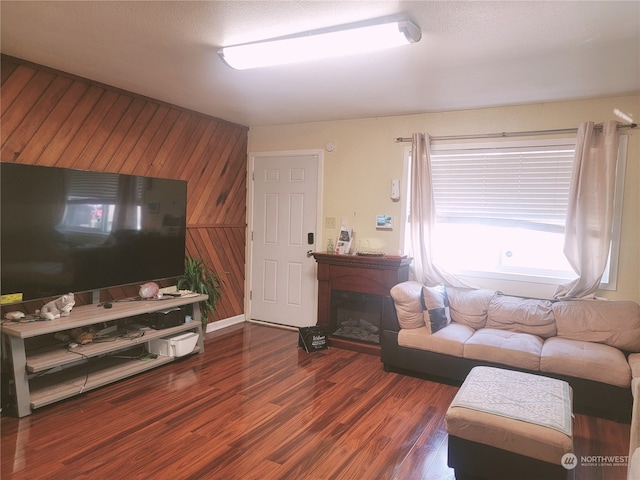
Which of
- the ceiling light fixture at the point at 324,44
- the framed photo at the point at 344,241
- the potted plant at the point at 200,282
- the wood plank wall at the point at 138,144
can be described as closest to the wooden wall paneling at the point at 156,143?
the wood plank wall at the point at 138,144

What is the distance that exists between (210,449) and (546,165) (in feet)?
12.0

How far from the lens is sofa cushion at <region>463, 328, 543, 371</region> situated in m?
3.20

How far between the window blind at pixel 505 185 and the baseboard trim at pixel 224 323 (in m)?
2.79

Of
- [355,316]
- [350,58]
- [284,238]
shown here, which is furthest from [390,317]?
[350,58]

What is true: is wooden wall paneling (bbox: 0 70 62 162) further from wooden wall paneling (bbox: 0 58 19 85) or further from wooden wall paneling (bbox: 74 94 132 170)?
wooden wall paneling (bbox: 74 94 132 170)

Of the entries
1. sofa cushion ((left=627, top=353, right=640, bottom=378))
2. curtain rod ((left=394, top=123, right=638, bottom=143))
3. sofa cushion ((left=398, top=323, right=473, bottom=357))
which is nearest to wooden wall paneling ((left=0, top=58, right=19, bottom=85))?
curtain rod ((left=394, top=123, right=638, bottom=143))

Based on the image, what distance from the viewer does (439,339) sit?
11.7ft

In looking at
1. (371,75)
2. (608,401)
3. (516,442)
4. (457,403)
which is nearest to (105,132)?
(371,75)

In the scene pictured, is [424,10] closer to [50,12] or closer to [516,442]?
[50,12]

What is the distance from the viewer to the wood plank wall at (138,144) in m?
3.22

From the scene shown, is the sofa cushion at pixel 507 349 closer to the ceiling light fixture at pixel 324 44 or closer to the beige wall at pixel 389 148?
the beige wall at pixel 389 148

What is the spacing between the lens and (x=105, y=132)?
3762mm

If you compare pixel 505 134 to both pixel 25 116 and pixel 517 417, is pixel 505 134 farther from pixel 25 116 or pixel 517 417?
pixel 25 116

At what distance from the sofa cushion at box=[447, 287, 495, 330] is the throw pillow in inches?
3.9
